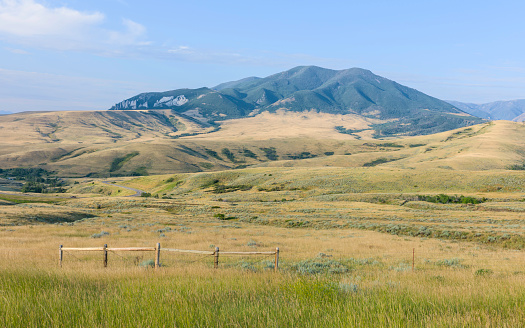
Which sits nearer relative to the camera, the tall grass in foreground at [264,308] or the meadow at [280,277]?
the tall grass in foreground at [264,308]

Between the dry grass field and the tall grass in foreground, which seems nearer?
the tall grass in foreground

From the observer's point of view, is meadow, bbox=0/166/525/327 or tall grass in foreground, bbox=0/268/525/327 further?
meadow, bbox=0/166/525/327

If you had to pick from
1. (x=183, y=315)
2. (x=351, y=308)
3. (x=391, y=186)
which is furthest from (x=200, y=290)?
(x=391, y=186)

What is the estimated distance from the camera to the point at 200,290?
624cm

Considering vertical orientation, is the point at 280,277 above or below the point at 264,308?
below

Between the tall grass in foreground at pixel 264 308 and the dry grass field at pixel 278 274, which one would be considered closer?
the tall grass in foreground at pixel 264 308

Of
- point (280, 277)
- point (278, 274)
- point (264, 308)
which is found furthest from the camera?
point (278, 274)

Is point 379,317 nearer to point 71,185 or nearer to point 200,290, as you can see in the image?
point 200,290

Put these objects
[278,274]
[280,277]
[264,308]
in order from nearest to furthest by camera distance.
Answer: [264,308]
[280,277]
[278,274]

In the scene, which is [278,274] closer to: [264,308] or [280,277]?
[280,277]

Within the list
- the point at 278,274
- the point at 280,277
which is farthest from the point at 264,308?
the point at 278,274

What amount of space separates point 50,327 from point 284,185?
381ft

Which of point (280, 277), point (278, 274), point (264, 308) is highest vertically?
point (264, 308)

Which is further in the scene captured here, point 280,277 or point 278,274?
point 278,274
